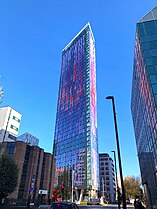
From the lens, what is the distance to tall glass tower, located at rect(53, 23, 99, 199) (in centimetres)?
9788

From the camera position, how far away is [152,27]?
29.5 metres

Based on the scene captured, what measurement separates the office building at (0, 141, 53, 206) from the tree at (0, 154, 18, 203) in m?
20.0

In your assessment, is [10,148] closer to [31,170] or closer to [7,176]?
[31,170]

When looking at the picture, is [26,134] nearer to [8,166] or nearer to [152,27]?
[8,166]

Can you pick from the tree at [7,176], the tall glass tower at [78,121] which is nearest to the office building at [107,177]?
the tall glass tower at [78,121]

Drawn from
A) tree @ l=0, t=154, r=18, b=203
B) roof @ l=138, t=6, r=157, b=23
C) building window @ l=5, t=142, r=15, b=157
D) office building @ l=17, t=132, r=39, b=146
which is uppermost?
office building @ l=17, t=132, r=39, b=146

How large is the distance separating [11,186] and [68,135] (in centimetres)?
9390

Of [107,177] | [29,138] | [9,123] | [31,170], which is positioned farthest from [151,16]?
[29,138]

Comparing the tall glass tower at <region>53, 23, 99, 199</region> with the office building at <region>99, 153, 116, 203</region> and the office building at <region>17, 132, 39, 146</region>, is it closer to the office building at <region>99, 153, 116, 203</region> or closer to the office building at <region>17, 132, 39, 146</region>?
the office building at <region>99, 153, 116, 203</region>

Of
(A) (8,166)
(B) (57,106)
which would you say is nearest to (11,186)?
(A) (8,166)

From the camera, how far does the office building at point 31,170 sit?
1988 inches

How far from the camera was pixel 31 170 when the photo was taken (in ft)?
177

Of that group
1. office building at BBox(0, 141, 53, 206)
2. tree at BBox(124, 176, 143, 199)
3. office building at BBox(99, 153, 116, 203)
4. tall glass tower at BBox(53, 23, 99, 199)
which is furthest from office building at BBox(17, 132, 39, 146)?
office building at BBox(0, 141, 53, 206)

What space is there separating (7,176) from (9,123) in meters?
56.5
